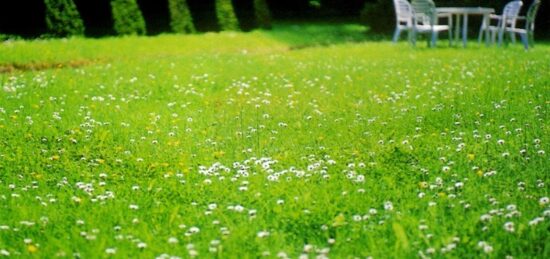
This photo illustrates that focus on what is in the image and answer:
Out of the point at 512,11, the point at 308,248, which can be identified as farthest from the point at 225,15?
the point at 308,248

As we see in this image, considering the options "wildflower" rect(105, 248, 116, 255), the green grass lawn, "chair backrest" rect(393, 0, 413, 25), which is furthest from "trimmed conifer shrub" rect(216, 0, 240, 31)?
"wildflower" rect(105, 248, 116, 255)

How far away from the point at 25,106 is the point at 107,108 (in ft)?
3.49

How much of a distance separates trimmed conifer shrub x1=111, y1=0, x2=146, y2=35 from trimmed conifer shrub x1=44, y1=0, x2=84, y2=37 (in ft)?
3.68

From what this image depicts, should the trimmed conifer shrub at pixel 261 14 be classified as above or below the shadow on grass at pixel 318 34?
above

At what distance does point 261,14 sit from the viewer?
71.5ft

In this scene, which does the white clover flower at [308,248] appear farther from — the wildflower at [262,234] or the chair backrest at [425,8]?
the chair backrest at [425,8]

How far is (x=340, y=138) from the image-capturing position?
6.60 metres

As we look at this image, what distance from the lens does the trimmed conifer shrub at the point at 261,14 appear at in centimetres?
2175

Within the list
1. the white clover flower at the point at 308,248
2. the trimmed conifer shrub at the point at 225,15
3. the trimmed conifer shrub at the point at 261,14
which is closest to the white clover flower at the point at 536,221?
the white clover flower at the point at 308,248

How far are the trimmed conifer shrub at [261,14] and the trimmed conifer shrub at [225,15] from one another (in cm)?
128

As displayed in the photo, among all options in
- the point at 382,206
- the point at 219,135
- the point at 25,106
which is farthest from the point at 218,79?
the point at 382,206

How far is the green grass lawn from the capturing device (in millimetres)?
4012

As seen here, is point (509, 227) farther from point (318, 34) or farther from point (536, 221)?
point (318, 34)

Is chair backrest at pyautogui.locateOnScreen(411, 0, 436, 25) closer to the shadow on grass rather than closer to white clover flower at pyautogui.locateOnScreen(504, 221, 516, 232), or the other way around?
the shadow on grass
